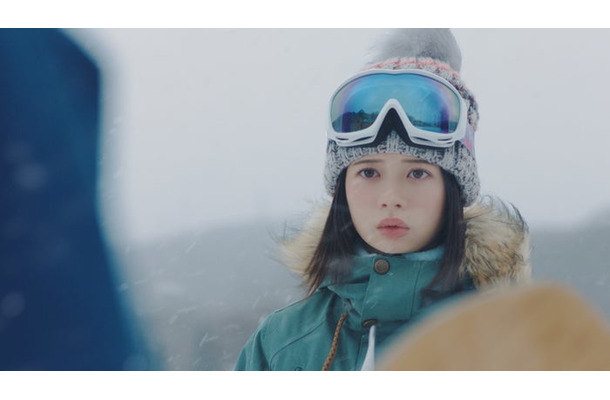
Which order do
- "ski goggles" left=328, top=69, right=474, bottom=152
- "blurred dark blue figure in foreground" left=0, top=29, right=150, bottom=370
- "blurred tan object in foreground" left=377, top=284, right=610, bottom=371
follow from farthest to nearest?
"blurred dark blue figure in foreground" left=0, top=29, right=150, bottom=370, "ski goggles" left=328, top=69, right=474, bottom=152, "blurred tan object in foreground" left=377, top=284, right=610, bottom=371

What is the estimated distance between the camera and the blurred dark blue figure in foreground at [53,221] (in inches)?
111

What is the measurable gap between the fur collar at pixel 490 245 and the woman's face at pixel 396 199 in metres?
0.15

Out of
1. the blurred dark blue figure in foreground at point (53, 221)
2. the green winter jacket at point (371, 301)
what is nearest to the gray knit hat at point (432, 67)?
the green winter jacket at point (371, 301)

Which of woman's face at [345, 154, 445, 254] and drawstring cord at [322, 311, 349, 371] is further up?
woman's face at [345, 154, 445, 254]

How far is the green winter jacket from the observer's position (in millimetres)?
2711

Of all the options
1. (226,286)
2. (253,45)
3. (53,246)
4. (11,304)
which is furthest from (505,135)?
(11,304)

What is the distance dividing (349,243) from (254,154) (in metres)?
0.52

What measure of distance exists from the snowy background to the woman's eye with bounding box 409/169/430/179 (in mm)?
248

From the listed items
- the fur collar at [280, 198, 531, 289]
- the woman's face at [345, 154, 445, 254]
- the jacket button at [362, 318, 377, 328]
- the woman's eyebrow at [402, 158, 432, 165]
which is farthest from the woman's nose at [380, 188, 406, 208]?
the jacket button at [362, 318, 377, 328]

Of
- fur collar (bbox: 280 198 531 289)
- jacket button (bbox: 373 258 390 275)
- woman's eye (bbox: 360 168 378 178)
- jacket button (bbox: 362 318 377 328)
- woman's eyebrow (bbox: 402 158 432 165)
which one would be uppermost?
woman's eyebrow (bbox: 402 158 432 165)

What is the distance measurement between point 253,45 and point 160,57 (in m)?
0.38

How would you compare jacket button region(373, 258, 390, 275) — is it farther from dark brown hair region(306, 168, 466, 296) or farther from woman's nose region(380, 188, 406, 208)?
woman's nose region(380, 188, 406, 208)

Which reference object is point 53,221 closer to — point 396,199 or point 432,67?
point 396,199

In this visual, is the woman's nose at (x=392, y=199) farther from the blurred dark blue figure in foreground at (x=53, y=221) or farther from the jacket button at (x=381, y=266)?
the blurred dark blue figure in foreground at (x=53, y=221)
